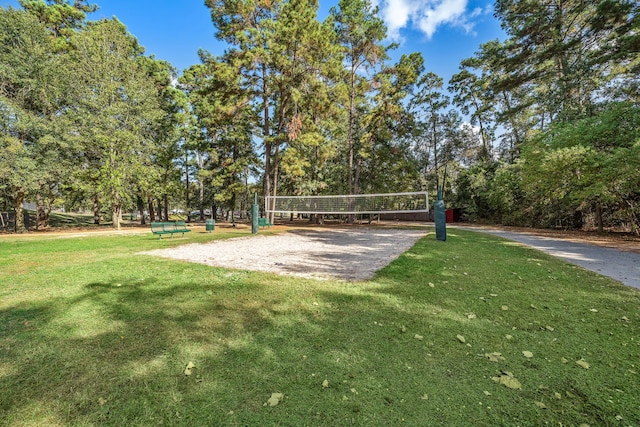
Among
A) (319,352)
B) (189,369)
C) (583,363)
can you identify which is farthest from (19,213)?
(583,363)

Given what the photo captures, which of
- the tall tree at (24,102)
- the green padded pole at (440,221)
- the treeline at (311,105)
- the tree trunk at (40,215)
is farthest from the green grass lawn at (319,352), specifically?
the tree trunk at (40,215)

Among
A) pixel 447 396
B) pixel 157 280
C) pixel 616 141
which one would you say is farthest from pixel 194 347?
pixel 616 141

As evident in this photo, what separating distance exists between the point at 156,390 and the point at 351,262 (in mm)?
4875

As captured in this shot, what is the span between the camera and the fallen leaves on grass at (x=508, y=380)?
200 centimetres

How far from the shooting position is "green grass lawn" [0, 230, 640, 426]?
5.83 feet

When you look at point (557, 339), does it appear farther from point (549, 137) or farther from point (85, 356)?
point (549, 137)

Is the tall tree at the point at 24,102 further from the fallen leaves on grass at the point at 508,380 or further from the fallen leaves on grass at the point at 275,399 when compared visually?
the fallen leaves on grass at the point at 508,380

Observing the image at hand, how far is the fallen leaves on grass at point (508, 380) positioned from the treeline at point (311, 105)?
34.5ft

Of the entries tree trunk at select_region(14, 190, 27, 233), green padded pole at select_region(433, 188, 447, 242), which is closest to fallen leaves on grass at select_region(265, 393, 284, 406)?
green padded pole at select_region(433, 188, 447, 242)

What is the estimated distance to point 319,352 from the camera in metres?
2.49

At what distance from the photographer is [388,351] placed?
2498 millimetres

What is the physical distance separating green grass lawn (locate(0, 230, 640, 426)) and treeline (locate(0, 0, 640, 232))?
926 cm

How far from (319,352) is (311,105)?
17.2 meters

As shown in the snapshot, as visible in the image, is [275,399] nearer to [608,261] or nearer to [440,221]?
[608,261]
